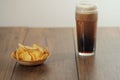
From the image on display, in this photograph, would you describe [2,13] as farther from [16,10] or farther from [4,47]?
[4,47]

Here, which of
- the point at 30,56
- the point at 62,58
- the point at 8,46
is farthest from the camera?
the point at 8,46

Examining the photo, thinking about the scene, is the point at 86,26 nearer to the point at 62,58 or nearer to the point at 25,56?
the point at 62,58

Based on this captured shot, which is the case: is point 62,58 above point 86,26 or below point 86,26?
below

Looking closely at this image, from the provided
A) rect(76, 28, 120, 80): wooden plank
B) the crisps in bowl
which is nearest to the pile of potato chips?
the crisps in bowl

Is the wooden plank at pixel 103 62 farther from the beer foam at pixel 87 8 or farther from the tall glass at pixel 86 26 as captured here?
the beer foam at pixel 87 8

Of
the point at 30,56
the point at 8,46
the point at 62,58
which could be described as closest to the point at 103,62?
the point at 62,58

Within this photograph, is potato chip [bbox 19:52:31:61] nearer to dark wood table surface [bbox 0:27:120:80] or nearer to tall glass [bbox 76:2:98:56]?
dark wood table surface [bbox 0:27:120:80]
